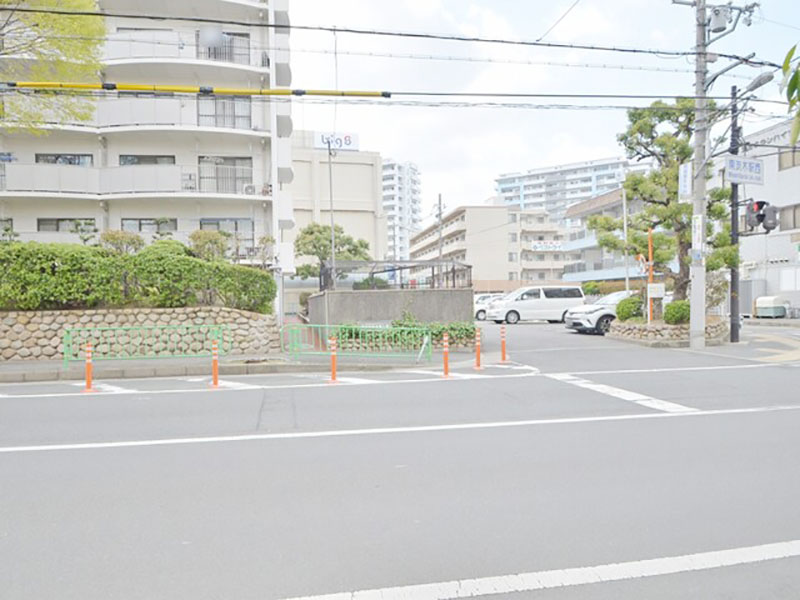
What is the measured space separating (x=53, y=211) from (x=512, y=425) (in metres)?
25.2

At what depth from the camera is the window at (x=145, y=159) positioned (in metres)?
26.5

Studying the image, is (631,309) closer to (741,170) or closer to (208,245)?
(741,170)

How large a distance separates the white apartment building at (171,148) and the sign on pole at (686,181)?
16138mm

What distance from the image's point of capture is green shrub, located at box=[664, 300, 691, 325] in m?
17.9

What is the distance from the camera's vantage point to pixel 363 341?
15.0 metres

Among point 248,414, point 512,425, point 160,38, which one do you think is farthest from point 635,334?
point 160,38

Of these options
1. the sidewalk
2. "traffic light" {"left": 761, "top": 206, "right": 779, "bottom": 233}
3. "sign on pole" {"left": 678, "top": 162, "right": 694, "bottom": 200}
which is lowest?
the sidewalk

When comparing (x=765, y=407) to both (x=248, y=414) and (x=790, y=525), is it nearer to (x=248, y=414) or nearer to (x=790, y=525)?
(x=790, y=525)

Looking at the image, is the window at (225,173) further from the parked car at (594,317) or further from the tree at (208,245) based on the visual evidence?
the parked car at (594,317)

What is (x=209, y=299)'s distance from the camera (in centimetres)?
1611

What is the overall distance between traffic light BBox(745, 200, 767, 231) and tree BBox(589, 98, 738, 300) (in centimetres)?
97

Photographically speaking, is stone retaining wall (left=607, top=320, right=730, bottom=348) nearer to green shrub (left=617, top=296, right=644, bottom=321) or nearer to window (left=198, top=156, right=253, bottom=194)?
green shrub (left=617, top=296, right=644, bottom=321)

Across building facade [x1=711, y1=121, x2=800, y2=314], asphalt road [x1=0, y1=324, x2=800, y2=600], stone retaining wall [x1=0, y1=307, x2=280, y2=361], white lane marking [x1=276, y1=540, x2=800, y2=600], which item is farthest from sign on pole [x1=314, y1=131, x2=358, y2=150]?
white lane marking [x1=276, y1=540, x2=800, y2=600]

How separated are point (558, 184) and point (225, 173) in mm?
116696
